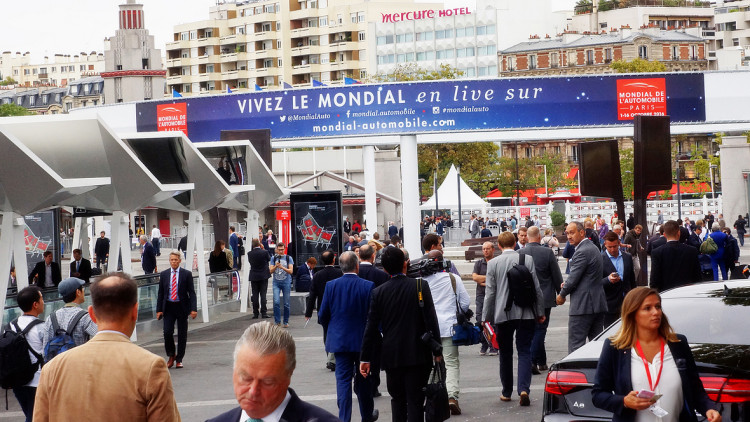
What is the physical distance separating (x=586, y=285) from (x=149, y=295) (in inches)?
408

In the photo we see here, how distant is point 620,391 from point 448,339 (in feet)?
18.1

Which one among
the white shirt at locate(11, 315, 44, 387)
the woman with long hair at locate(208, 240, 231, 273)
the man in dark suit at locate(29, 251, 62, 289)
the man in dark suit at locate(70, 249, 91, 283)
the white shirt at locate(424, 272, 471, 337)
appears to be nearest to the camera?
the white shirt at locate(11, 315, 44, 387)

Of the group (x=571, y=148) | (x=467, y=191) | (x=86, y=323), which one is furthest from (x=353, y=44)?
(x=86, y=323)

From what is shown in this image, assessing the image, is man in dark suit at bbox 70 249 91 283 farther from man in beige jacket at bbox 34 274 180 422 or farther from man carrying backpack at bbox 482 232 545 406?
man in beige jacket at bbox 34 274 180 422

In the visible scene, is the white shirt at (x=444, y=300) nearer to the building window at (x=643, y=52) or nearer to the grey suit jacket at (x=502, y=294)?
the grey suit jacket at (x=502, y=294)

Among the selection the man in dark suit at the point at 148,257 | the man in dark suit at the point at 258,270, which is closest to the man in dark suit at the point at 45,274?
the man in dark suit at the point at 258,270

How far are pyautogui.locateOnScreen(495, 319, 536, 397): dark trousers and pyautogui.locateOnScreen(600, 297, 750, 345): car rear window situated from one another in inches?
152

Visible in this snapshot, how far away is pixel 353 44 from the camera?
130m

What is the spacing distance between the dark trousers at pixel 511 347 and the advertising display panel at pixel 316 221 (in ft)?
50.0

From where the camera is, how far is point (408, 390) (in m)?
10.0

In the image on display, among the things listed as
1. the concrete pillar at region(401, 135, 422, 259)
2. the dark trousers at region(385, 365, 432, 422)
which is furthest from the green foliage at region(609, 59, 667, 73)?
the dark trousers at region(385, 365, 432, 422)

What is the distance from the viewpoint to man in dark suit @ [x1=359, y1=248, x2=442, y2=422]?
998 cm

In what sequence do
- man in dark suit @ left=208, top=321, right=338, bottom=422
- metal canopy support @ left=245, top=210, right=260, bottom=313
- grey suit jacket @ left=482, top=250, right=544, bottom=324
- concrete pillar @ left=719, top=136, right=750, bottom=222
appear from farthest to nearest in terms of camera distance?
concrete pillar @ left=719, top=136, right=750, bottom=222 < metal canopy support @ left=245, top=210, right=260, bottom=313 < grey suit jacket @ left=482, top=250, right=544, bottom=324 < man in dark suit @ left=208, top=321, right=338, bottom=422

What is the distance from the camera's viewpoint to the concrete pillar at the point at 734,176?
5747 centimetres
